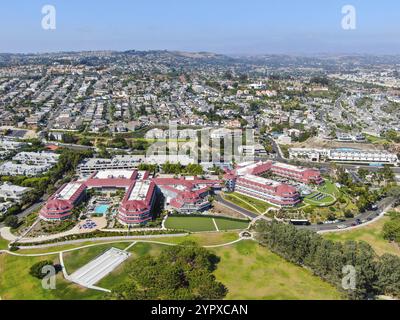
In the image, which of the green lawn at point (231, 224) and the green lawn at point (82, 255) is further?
the green lawn at point (231, 224)

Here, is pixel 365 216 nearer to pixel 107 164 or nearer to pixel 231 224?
pixel 231 224

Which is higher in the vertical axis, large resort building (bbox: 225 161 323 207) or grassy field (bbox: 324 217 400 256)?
large resort building (bbox: 225 161 323 207)

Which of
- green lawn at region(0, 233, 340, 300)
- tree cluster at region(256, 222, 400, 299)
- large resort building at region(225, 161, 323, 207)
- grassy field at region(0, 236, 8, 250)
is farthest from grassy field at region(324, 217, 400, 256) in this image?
grassy field at region(0, 236, 8, 250)

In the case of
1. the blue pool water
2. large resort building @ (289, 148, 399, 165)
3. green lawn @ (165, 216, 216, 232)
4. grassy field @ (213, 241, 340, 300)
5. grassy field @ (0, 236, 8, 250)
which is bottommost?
grassy field @ (213, 241, 340, 300)

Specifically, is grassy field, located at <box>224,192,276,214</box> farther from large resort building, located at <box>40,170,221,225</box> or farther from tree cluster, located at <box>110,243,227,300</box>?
tree cluster, located at <box>110,243,227,300</box>

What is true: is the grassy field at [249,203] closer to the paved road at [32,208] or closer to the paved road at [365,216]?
the paved road at [365,216]

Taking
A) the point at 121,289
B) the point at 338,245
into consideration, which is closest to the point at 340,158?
the point at 338,245

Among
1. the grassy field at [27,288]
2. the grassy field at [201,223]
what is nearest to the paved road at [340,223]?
the grassy field at [201,223]
